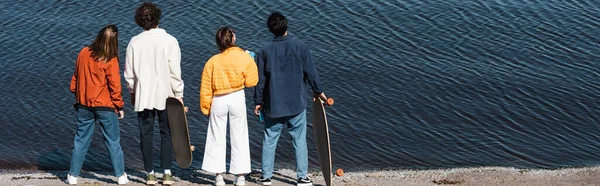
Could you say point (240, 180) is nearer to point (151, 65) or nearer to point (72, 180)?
point (151, 65)

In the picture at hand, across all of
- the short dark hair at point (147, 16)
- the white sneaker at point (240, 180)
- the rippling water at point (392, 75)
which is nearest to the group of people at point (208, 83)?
the short dark hair at point (147, 16)

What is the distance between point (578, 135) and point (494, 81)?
87.0 inches

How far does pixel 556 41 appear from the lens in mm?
17953

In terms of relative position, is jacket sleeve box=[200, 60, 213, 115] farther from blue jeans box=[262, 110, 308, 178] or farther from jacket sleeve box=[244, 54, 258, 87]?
blue jeans box=[262, 110, 308, 178]

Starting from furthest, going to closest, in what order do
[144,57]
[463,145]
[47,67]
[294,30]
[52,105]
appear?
[294,30], [47,67], [52,105], [463,145], [144,57]

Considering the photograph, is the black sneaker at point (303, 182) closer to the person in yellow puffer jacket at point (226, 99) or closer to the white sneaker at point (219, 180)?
the person in yellow puffer jacket at point (226, 99)

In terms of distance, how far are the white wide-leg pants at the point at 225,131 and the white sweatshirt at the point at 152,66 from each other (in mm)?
526

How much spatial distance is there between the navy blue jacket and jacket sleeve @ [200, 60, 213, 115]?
1.55 feet

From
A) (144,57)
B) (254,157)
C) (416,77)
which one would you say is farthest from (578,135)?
(144,57)

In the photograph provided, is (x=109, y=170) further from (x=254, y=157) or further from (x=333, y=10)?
(x=333, y=10)

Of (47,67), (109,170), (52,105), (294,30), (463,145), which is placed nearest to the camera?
(109,170)

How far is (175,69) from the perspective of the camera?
9680 mm

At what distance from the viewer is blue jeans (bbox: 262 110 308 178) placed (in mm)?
9938

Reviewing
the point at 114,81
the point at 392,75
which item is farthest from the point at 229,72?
the point at 392,75
